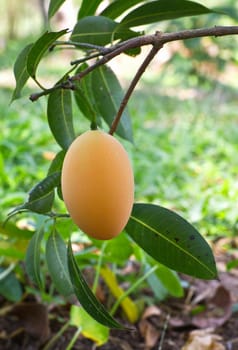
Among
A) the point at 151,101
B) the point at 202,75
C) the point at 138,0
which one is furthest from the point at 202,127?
the point at 138,0

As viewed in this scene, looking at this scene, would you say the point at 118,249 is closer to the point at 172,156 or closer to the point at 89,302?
the point at 89,302

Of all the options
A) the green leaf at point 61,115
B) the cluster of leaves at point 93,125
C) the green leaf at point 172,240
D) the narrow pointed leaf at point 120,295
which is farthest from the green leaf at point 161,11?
the narrow pointed leaf at point 120,295

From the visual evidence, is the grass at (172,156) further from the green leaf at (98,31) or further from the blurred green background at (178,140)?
the green leaf at (98,31)

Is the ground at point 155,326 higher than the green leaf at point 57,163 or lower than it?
lower

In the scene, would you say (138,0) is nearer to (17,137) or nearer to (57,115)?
(57,115)

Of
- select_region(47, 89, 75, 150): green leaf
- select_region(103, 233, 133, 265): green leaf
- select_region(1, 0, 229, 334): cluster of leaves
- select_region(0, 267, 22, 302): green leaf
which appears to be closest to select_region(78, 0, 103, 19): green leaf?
select_region(1, 0, 229, 334): cluster of leaves

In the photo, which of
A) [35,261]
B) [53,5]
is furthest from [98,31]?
[35,261]

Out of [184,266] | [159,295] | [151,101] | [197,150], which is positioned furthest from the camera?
[151,101]

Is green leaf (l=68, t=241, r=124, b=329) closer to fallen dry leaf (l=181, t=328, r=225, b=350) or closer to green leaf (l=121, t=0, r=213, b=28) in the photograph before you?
green leaf (l=121, t=0, r=213, b=28)
